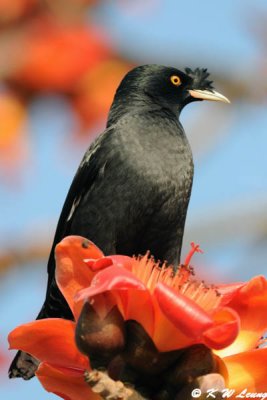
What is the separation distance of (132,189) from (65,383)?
211cm

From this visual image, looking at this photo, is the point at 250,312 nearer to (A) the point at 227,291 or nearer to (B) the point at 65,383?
(A) the point at 227,291

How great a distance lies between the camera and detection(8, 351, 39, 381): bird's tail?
325cm

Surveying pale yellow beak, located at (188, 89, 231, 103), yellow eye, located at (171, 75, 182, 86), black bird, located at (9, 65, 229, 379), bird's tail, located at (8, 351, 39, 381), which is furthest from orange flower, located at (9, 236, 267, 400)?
yellow eye, located at (171, 75, 182, 86)

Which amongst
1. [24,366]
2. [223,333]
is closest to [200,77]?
[24,366]

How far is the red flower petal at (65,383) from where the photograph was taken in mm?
2021

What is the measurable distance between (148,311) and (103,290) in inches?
6.6

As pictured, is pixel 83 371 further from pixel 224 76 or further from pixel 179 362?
pixel 224 76

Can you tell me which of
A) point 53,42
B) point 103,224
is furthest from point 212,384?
point 53,42

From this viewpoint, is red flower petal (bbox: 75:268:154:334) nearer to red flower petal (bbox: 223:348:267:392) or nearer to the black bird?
red flower petal (bbox: 223:348:267:392)

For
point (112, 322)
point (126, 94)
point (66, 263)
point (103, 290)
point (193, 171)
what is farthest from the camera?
point (126, 94)

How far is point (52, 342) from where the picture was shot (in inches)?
79.8

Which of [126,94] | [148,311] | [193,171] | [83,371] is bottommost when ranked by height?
[83,371]

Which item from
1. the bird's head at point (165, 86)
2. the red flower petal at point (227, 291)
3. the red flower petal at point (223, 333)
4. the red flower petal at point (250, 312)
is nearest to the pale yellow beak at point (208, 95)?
the bird's head at point (165, 86)

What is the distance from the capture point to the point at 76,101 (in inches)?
167
